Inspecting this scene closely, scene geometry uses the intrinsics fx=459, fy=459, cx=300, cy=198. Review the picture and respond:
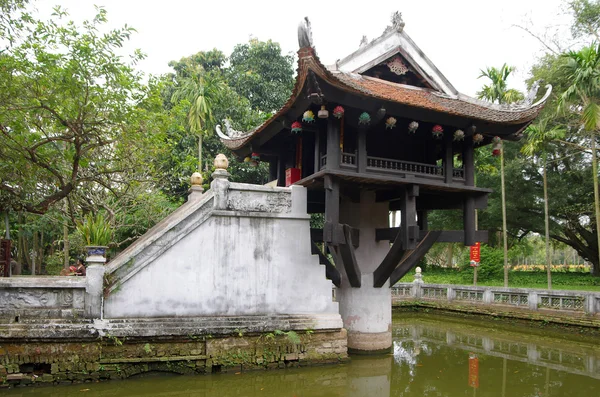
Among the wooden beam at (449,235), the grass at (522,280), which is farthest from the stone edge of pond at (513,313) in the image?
the grass at (522,280)

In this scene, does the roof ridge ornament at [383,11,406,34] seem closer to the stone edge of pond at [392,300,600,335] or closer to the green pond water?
the green pond water

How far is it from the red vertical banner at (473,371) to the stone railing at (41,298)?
5838 millimetres

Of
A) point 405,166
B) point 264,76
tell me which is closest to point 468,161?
point 405,166

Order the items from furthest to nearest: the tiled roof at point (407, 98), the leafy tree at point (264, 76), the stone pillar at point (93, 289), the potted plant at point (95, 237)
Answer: the leafy tree at point (264, 76), the tiled roof at point (407, 98), the potted plant at point (95, 237), the stone pillar at point (93, 289)

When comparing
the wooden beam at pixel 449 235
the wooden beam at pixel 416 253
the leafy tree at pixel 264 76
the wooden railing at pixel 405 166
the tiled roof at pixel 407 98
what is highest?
the leafy tree at pixel 264 76

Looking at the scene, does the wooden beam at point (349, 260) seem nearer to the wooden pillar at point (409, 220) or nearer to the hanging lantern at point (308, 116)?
the wooden pillar at point (409, 220)

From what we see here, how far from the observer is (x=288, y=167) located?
1014 cm

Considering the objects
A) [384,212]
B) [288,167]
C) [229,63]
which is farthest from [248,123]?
[384,212]

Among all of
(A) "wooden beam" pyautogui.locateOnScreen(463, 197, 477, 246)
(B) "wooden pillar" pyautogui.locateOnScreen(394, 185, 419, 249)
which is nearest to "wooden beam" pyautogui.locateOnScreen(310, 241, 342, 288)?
(B) "wooden pillar" pyautogui.locateOnScreen(394, 185, 419, 249)

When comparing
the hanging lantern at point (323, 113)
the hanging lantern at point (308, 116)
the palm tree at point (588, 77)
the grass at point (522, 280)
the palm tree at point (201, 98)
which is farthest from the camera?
the palm tree at point (201, 98)

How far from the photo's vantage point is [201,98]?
2025cm

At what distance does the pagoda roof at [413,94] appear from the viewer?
7730 millimetres

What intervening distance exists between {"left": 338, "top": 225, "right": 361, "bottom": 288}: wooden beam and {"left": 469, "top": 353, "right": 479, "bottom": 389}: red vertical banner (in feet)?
7.77

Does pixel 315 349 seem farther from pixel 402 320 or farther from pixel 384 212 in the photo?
pixel 402 320
